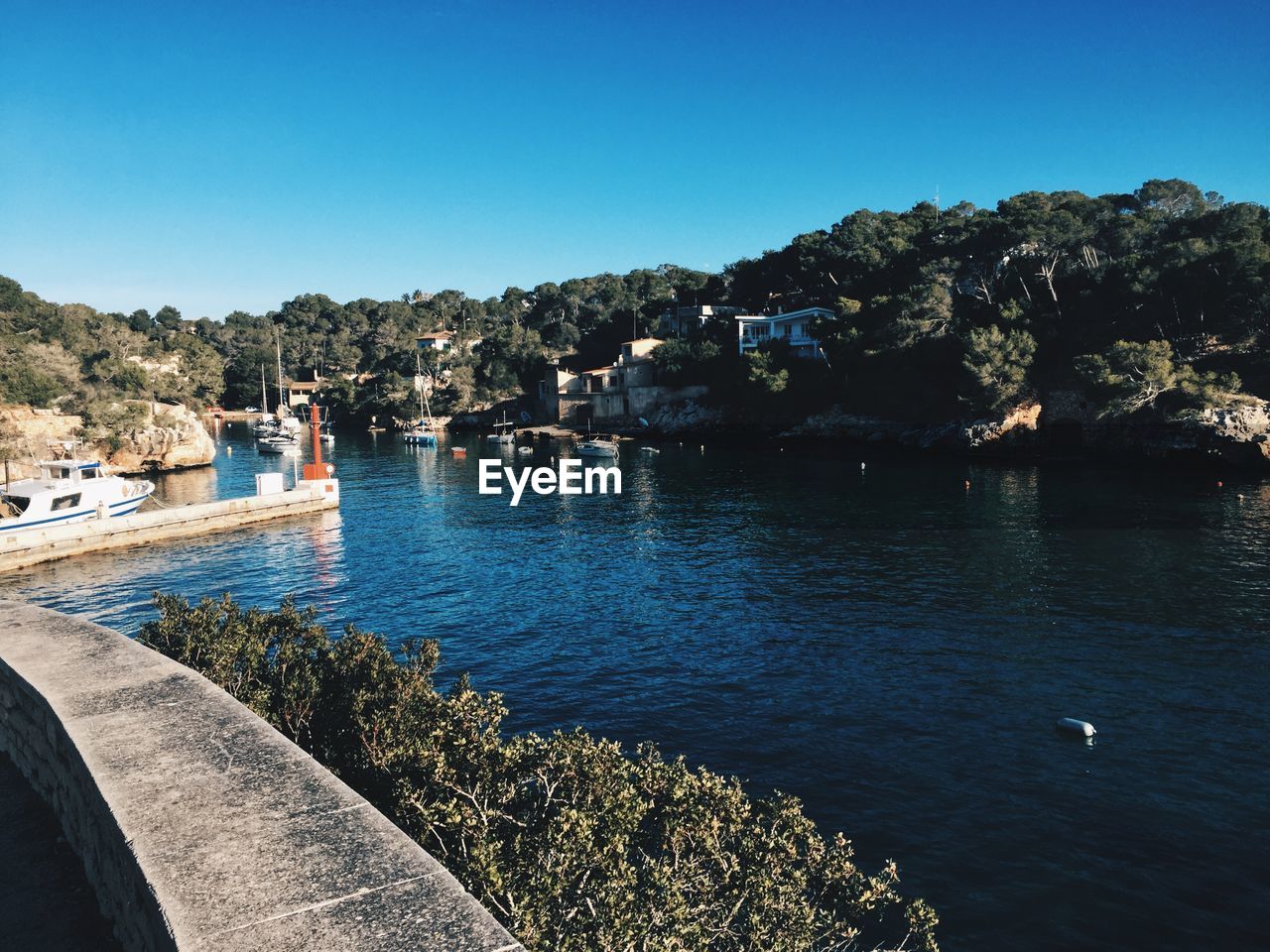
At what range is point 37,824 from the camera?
1104 centimetres

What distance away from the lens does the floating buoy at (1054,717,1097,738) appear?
22734 millimetres

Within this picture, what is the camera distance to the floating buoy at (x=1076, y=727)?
2273 cm

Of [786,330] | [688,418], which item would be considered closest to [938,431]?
[786,330]

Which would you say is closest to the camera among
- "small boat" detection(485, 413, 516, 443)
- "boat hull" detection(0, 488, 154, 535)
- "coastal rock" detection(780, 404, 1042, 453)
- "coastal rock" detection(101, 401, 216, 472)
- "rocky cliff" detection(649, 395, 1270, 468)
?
"boat hull" detection(0, 488, 154, 535)

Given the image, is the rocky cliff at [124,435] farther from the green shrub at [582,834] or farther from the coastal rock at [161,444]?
the green shrub at [582,834]

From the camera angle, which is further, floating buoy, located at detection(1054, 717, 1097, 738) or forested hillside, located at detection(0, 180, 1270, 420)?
forested hillside, located at detection(0, 180, 1270, 420)

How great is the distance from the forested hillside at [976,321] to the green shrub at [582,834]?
7853 cm

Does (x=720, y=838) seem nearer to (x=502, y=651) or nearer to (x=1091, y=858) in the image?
(x=1091, y=858)

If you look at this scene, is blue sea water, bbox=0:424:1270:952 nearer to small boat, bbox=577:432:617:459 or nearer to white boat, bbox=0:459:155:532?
white boat, bbox=0:459:155:532

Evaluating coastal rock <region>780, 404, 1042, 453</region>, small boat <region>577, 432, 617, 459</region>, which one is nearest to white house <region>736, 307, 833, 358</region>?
coastal rock <region>780, 404, 1042, 453</region>

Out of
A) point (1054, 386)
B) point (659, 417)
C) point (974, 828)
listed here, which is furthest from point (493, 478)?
point (974, 828)

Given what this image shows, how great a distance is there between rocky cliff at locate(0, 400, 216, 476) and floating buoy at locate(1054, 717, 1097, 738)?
283 ft

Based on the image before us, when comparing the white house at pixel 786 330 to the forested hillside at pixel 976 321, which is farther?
the white house at pixel 786 330

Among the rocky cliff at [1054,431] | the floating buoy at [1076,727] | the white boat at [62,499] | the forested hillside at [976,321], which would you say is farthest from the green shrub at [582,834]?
the forested hillside at [976,321]
